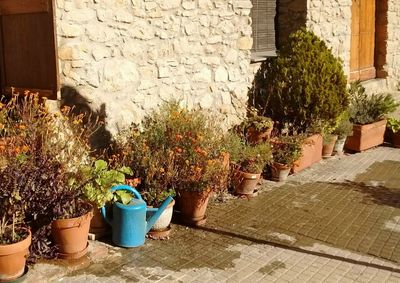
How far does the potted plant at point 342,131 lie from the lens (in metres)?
7.60

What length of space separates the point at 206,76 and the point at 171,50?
0.73 metres

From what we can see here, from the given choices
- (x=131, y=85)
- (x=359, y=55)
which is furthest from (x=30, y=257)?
(x=359, y=55)

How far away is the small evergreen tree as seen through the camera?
694 cm

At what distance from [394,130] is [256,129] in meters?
3.13

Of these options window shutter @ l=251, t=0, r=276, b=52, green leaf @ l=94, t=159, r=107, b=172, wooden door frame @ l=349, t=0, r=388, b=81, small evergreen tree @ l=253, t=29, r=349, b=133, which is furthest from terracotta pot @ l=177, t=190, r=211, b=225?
wooden door frame @ l=349, t=0, r=388, b=81

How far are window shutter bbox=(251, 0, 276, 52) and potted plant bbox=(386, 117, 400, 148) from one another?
94.5 inches

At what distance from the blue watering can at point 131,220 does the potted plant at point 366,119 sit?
447 cm

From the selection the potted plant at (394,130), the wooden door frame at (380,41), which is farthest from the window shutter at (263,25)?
the wooden door frame at (380,41)

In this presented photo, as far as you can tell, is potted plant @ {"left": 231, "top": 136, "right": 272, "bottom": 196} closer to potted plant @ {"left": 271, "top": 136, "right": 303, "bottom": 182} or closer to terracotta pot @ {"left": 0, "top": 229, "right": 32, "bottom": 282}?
potted plant @ {"left": 271, "top": 136, "right": 303, "bottom": 182}

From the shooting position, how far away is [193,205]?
4891 mm

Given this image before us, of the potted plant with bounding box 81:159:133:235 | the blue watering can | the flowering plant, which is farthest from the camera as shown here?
the flowering plant

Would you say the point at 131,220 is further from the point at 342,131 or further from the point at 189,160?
the point at 342,131

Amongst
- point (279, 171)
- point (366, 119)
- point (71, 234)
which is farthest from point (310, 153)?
point (71, 234)

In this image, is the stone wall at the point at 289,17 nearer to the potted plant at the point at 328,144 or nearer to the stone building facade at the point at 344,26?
the stone building facade at the point at 344,26
